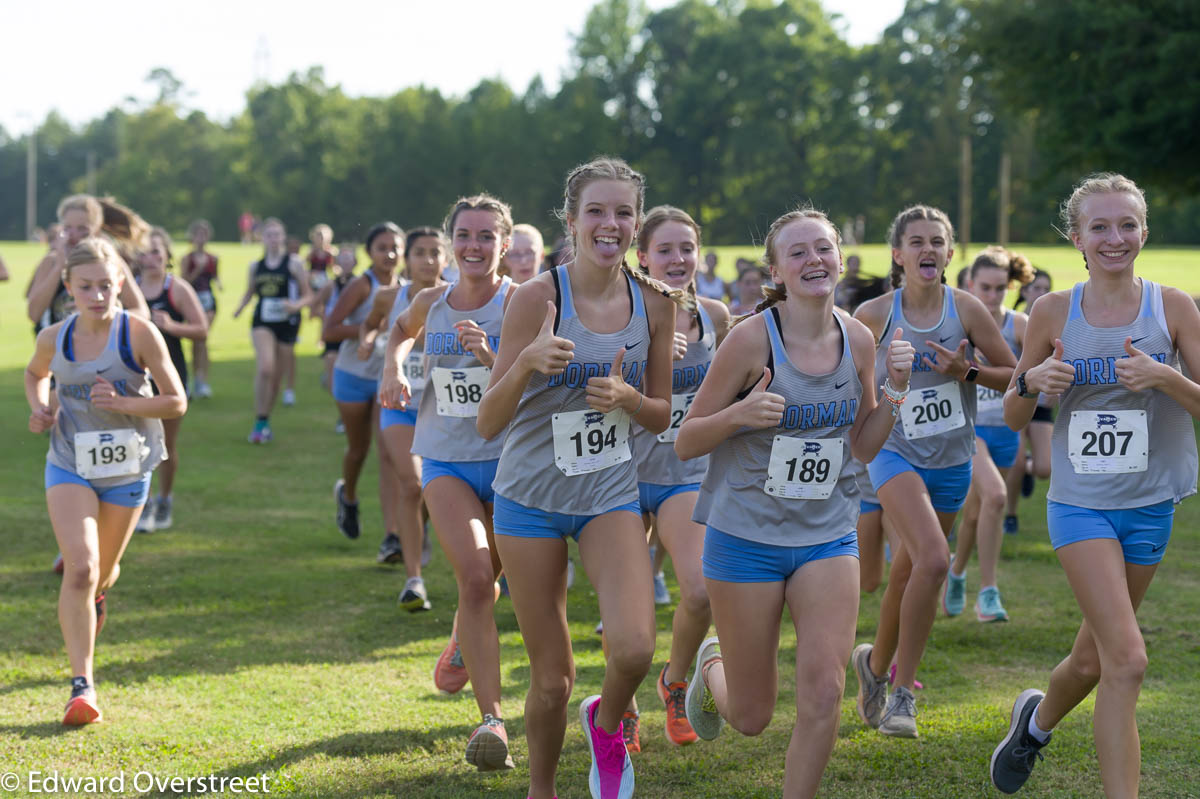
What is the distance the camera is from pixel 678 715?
532 centimetres

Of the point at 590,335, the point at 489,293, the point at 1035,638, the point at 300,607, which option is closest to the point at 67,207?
the point at 300,607

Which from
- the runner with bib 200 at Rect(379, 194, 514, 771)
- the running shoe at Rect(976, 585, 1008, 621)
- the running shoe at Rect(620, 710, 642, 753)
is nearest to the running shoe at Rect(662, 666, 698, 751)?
the running shoe at Rect(620, 710, 642, 753)

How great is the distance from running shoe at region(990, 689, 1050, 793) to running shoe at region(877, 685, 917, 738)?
0.63m

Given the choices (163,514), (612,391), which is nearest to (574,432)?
(612,391)

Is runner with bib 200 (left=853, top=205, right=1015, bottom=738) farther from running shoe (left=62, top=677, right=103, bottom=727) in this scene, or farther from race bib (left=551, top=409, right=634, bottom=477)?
running shoe (left=62, top=677, right=103, bottom=727)

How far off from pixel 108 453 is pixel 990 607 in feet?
15.7

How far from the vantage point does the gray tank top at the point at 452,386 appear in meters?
5.55

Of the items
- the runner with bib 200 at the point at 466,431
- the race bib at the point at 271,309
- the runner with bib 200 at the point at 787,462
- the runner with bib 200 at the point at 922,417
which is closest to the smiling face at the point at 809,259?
the runner with bib 200 at the point at 787,462

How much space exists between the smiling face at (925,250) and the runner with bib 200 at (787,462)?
4.76 ft

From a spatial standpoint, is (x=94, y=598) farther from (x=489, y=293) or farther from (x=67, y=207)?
(x=67, y=207)

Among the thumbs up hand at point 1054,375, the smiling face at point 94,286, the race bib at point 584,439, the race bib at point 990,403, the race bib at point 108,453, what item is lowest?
the race bib at point 108,453

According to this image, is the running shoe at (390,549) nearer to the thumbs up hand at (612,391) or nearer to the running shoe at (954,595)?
the running shoe at (954,595)

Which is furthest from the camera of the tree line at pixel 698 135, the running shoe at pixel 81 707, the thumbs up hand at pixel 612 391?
the tree line at pixel 698 135

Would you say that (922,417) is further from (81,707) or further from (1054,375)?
(81,707)
